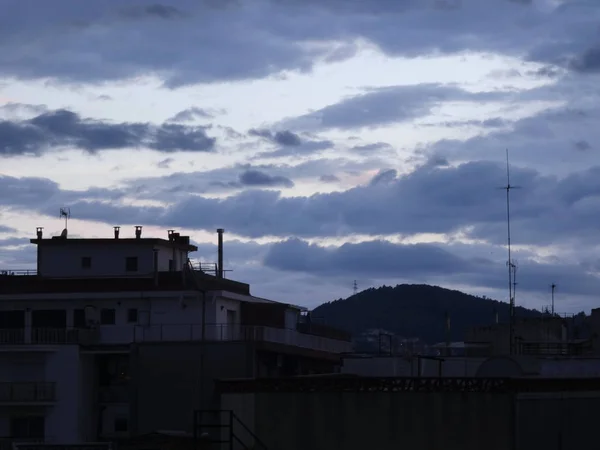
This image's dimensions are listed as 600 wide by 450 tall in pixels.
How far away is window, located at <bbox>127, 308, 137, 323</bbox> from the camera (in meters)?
74.8

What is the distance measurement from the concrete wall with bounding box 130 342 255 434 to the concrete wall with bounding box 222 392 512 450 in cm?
1484

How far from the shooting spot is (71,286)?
75.7 meters

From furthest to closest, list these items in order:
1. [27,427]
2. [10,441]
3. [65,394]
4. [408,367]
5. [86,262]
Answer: [86,262] → [65,394] → [27,427] → [10,441] → [408,367]

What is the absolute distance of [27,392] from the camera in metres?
72.1

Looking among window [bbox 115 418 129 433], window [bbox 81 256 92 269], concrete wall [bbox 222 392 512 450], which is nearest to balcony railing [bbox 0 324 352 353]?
window [bbox 115 418 129 433]

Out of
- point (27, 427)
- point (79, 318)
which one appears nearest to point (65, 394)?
point (27, 427)

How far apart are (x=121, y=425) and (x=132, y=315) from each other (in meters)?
6.27

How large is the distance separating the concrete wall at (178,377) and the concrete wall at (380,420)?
1484cm

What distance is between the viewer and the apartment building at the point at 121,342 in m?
69.5

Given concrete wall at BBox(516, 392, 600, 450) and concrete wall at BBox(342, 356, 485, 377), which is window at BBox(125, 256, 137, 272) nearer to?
concrete wall at BBox(342, 356, 485, 377)

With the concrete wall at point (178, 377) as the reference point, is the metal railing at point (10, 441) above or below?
below

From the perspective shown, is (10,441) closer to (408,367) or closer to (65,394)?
(65,394)

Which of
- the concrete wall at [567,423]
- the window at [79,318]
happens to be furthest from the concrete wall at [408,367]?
the window at [79,318]

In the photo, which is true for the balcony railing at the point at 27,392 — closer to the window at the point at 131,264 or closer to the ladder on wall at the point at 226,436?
the window at the point at 131,264
